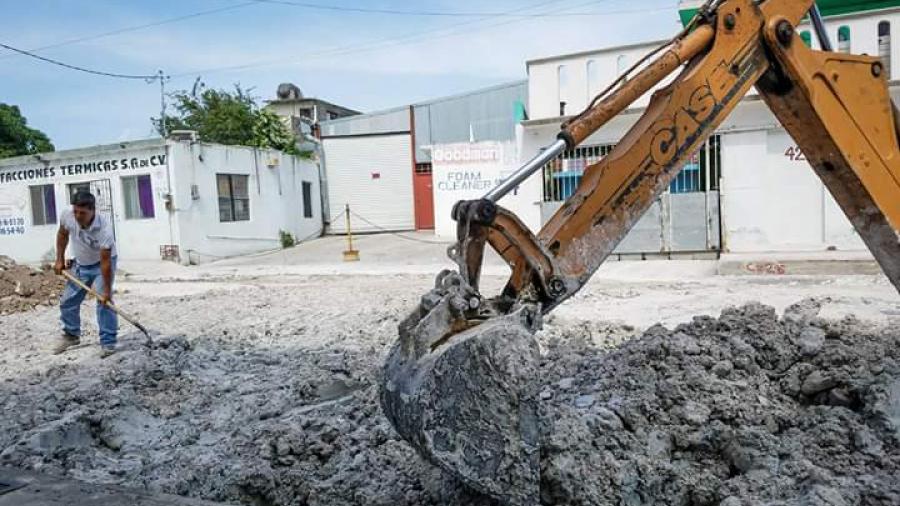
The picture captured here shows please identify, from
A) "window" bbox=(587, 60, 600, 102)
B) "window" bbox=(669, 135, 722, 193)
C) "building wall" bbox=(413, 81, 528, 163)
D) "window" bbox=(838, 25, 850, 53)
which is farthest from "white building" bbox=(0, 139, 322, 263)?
"window" bbox=(838, 25, 850, 53)

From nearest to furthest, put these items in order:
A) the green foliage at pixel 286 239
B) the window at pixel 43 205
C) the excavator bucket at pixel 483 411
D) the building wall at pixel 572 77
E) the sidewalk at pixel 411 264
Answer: the excavator bucket at pixel 483 411 → the sidewalk at pixel 411 264 → the building wall at pixel 572 77 → the window at pixel 43 205 → the green foliage at pixel 286 239

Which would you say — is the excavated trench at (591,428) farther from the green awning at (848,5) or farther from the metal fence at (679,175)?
the green awning at (848,5)

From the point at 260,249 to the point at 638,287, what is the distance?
46.7ft

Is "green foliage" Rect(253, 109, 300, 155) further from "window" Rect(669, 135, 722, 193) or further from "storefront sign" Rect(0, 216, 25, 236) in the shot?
"window" Rect(669, 135, 722, 193)

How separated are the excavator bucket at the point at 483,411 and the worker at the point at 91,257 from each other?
5.36 m

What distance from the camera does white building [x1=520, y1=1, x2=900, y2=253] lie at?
1327 centimetres

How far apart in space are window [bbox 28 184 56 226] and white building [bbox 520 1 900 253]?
575 inches

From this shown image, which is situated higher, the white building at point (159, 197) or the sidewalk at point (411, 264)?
the white building at point (159, 197)

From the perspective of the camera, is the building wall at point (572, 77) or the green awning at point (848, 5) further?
the green awning at point (848, 5)

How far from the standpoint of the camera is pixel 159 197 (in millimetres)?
18984

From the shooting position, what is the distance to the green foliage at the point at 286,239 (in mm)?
23062

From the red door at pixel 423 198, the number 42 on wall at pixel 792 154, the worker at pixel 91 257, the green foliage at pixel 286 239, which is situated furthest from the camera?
the red door at pixel 423 198

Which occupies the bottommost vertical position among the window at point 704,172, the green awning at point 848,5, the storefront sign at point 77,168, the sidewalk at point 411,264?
the sidewalk at point 411,264

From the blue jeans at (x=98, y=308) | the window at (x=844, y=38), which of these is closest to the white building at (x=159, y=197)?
the blue jeans at (x=98, y=308)
